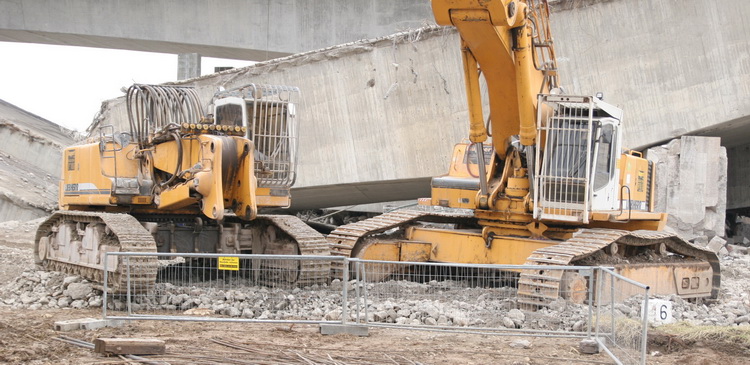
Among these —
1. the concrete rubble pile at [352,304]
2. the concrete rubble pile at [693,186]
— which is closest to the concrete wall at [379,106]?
the concrete rubble pile at [693,186]

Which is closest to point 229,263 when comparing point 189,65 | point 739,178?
point 739,178

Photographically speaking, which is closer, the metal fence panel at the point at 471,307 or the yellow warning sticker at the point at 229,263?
the metal fence panel at the point at 471,307

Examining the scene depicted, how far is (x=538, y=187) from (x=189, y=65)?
1762 cm

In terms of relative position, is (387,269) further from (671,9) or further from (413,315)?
(671,9)

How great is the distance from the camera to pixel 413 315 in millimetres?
9047

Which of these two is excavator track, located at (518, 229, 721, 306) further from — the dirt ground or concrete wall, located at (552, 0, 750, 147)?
concrete wall, located at (552, 0, 750, 147)

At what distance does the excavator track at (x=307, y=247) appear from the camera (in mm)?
11117

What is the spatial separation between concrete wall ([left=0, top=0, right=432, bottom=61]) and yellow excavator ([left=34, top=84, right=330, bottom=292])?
11221 mm

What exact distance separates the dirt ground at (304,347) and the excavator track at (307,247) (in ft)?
6.87

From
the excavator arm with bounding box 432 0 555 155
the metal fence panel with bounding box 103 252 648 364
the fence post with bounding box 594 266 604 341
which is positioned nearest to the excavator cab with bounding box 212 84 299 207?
the metal fence panel with bounding box 103 252 648 364

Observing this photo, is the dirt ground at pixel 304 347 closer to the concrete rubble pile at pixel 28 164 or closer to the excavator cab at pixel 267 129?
the excavator cab at pixel 267 129

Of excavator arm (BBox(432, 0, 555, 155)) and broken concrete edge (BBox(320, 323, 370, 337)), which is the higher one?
excavator arm (BBox(432, 0, 555, 155))

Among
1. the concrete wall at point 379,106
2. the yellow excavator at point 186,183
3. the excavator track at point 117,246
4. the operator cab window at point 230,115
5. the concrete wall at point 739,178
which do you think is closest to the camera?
the excavator track at point 117,246

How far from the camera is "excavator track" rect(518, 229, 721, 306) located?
9680mm
